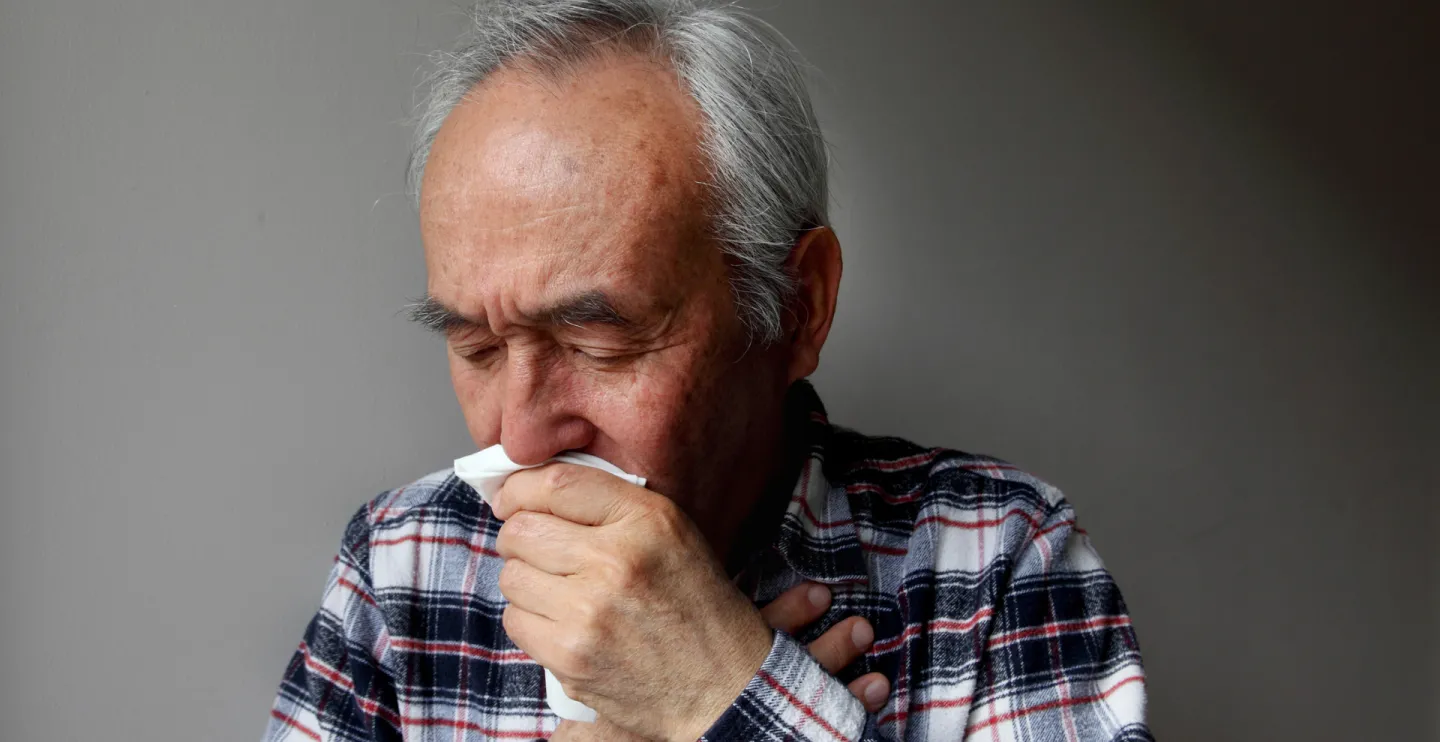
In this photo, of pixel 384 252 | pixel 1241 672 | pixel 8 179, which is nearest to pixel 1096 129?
pixel 1241 672

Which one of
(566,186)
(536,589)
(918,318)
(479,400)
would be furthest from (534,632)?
(918,318)

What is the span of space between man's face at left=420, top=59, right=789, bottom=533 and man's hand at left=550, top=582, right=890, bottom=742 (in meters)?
0.27

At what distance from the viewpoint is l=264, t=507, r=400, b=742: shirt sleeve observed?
4.80ft

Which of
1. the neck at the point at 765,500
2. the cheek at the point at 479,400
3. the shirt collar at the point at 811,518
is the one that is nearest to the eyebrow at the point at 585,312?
the cheek at the point at 479,400

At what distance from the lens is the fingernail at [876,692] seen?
4.50 ft

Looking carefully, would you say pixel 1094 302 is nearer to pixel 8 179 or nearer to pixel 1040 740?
pixel 1040 740

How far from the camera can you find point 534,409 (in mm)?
1216

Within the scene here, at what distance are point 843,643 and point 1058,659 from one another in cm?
30

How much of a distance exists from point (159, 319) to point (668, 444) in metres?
0.84

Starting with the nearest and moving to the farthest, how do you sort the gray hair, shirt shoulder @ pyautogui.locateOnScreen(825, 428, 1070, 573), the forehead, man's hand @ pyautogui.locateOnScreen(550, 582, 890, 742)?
the forehead, the gray hair, man's hand @ pyautogui.locateOnScreen(550, 582, 890, 742), shirt shoulder @ pyautogui.locateOnScreen(825, 428, 1070, 573)

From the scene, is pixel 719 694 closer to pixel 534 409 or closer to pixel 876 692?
pixel 876 692

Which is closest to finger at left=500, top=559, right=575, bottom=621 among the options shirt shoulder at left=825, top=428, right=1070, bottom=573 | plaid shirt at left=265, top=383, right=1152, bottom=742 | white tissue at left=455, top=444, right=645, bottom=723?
white tissue at left=455, top=444, right=645, bottom=723

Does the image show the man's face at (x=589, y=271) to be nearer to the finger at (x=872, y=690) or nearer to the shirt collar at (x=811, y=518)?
the shirt collar at (x=811, y=518)

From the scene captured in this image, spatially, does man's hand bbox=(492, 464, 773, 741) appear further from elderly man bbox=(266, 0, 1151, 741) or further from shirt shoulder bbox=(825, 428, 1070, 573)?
shirt shoulder bbox=(825, 428, 1070, 573)
